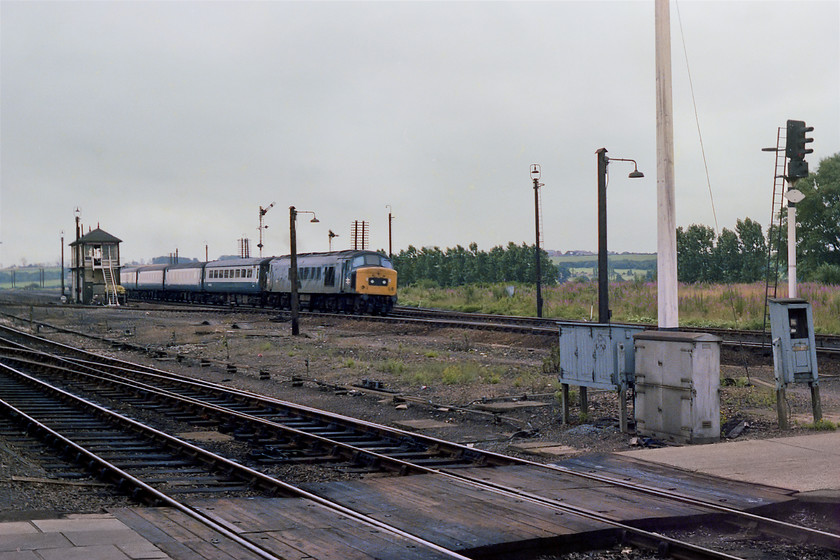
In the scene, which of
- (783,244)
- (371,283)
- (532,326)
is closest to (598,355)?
(532,326)

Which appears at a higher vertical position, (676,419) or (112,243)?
(112,243)

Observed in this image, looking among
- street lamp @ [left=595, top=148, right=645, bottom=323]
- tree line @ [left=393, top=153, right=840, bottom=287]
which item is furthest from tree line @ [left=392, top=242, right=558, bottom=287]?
street lamp @ [left=595, top=148, right=645, bottom=323]

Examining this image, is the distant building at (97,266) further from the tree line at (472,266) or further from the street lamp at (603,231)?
the street lamp at (603,231)

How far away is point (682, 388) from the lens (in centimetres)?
1120

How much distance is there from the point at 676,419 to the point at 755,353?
11.0 metres

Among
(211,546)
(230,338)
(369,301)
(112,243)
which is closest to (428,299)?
(369,301)

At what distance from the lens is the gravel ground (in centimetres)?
974

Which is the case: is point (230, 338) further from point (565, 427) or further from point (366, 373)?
point (565, 427)

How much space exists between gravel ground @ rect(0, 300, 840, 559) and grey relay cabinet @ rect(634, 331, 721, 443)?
0.58 meters

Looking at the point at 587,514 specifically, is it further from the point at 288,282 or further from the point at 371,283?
the point at 288,282

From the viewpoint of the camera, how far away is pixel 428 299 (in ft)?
194

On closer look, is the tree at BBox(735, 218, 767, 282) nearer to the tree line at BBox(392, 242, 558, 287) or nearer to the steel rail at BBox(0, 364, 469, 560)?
the tree line at BBox(392, 242, 558, 287)

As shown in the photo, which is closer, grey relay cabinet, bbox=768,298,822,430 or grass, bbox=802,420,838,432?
grass, bbox=802,420,838,432

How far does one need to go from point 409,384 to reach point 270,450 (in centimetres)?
791
